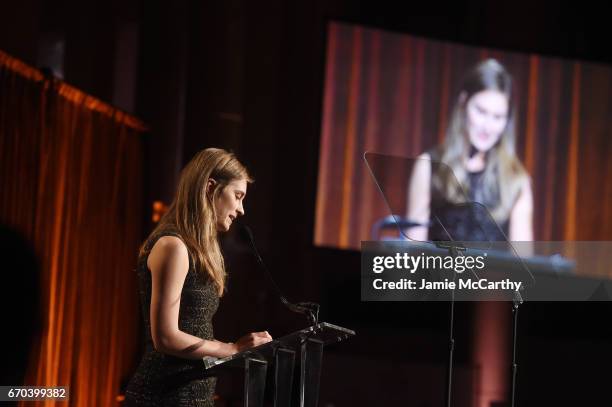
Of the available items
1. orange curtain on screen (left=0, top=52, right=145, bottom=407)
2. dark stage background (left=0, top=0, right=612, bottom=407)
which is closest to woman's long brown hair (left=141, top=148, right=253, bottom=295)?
orange curtain on screen (left=0, top=52, right=145, bottom=407)

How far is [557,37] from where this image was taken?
636 centimetres

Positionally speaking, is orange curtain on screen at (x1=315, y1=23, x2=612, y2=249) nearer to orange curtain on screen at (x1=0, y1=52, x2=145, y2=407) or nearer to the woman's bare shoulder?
orange curtain on screen at (x1=0, y1=52, x2=145, y2=407)

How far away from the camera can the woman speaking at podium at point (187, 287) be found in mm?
1964

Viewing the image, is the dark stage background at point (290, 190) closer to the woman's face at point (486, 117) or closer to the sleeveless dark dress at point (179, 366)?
the woman's face at point (486, 117)

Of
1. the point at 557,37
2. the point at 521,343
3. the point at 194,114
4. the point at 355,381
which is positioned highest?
the point at 557,37

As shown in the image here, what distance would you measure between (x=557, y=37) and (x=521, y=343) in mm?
2508

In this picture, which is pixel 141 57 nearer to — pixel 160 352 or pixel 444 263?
pixel 444 263

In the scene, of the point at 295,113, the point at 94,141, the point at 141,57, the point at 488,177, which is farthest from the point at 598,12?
the point at 94,141

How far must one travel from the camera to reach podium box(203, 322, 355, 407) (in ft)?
6.24

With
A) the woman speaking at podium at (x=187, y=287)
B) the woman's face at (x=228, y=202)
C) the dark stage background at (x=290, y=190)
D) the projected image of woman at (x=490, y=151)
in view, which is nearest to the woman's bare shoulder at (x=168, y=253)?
the woman speaking at podium at (x=187, y=287)

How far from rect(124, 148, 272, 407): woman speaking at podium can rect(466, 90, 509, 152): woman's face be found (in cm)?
387

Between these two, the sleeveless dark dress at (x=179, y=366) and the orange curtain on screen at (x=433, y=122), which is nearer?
the sleeveless dark dress at (x=179, y=366)

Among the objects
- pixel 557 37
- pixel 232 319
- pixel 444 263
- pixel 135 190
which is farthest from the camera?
pixel 557 37

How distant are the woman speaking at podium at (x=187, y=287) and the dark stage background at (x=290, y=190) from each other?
3.55 m
